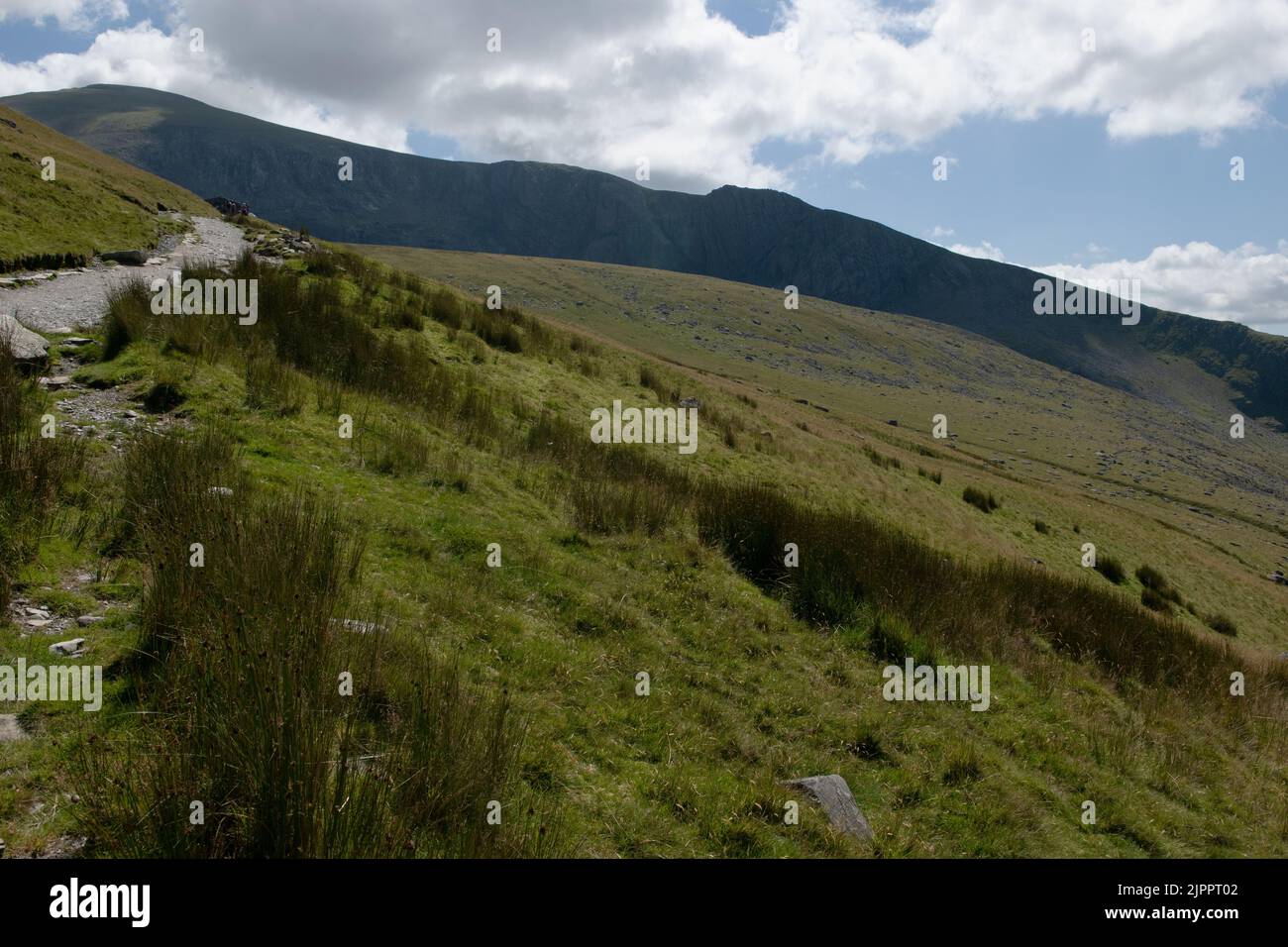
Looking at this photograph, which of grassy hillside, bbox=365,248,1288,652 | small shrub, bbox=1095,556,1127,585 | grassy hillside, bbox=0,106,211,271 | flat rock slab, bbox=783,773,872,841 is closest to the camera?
flat rock slab, bbox=783,773,872,841

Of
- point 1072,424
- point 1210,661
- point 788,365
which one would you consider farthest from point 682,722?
point 1072,424

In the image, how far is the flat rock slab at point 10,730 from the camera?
3.76 metres

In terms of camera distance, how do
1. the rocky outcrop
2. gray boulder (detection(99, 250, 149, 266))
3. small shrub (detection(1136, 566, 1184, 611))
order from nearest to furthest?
1. gray boulder (detection(99, 250, 149, 266))
2. small shrub (detection(1136, 566, 1184, 611))
3. the rocky outcrop

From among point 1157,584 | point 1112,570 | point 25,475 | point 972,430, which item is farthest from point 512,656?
point 972,430

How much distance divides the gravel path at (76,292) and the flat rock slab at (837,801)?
13.7m

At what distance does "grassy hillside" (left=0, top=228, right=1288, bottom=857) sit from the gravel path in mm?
1470

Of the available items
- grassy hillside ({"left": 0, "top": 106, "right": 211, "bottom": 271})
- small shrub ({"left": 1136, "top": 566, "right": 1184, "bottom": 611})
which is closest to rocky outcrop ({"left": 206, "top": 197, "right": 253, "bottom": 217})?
grassy hillside ({"left": 0, "top": 106, "right": 211, "bottom": 271})

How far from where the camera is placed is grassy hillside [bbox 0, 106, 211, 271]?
727 inches

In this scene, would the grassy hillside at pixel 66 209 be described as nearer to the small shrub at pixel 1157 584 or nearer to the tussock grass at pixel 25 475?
the tussock grass at pixel 25 475

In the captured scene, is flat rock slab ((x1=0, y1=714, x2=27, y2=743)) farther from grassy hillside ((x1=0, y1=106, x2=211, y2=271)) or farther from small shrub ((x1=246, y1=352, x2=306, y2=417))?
grassy hillside ((x1=0, y1=106, x2=211, y2=271))
